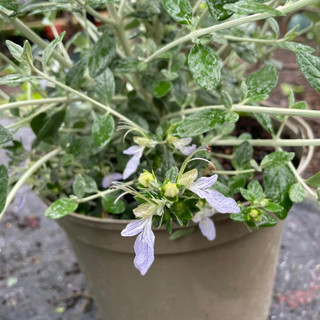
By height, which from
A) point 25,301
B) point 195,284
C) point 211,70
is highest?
point 211,70

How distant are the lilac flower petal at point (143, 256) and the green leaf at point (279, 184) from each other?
0.89 ft

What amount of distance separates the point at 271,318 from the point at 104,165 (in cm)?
67

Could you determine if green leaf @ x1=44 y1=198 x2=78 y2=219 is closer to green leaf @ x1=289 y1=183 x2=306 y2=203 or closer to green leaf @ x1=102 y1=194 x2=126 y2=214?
green leaf @ x1=102 y1=194 x2=126 y2=214

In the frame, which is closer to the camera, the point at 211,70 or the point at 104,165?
the point at 211,70

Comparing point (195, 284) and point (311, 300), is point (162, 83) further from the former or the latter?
point (311, 300)

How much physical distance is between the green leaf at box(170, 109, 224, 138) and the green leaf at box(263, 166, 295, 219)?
0.14 metres

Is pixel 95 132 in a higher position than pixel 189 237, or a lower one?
higher

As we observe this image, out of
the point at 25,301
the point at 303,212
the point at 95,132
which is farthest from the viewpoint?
the point at 303,212

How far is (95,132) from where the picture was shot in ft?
2.13

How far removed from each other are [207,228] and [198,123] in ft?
0.63

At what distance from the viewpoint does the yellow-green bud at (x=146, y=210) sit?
0.46 meters

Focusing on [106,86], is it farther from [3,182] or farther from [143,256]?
[143,256]

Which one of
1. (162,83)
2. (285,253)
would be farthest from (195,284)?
(285,253)

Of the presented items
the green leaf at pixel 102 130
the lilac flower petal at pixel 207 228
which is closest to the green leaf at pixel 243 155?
the lilac flower petal at pixel 207 228
